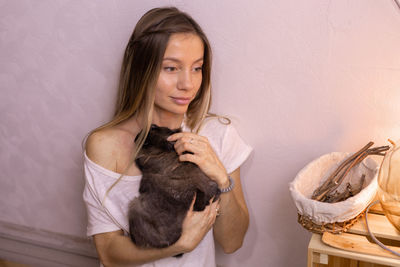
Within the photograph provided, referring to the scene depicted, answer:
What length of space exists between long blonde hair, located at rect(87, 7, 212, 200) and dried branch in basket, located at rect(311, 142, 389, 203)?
0.46 m

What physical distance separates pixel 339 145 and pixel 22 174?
4.54ft

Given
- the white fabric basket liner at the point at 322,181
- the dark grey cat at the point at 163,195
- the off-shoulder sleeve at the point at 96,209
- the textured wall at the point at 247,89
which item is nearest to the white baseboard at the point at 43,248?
the textured wall at the point at 247,89

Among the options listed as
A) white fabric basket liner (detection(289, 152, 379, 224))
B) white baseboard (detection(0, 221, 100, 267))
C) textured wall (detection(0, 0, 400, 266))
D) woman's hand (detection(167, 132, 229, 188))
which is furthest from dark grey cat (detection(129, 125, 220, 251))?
white baseboard (detection(0, 221, 100, 267))

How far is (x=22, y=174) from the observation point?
1.80 m

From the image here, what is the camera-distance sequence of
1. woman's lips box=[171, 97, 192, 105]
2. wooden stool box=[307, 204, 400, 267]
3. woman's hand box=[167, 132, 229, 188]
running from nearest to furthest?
wooden stool box=[307, 204, 400, 267]
woman's hand box=[167, 132, 229, 188]
woman's lips box=[171, 97, 192, 105]

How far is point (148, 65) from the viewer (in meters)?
1.12

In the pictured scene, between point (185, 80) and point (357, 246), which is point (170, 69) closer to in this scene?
point (185, 80)

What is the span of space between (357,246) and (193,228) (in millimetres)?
431

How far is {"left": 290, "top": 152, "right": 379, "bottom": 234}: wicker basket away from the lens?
36.7 inches

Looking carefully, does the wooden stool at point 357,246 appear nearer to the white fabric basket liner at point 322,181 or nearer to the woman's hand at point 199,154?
the white fabric basket liner at point 322,181

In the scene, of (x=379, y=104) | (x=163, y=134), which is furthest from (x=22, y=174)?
(x=379, y=104)

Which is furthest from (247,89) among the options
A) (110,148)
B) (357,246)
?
(357,246)

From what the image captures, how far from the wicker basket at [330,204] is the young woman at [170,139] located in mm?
228

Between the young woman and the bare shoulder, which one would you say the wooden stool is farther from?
the bare shoulder
